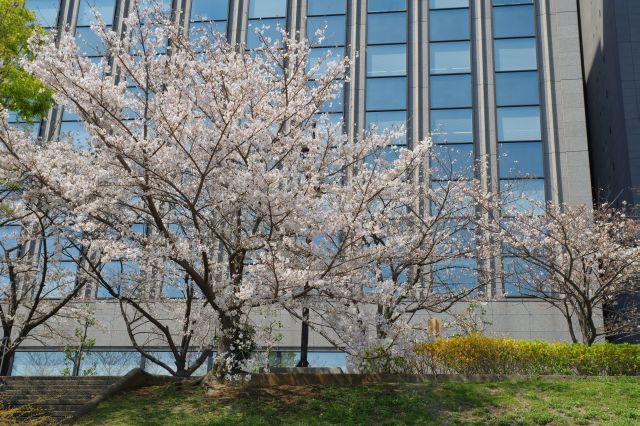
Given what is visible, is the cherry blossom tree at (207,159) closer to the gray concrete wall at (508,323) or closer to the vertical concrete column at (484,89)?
the gray concrete wall at (508,323)

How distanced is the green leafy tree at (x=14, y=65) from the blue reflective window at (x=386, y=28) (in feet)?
58.9

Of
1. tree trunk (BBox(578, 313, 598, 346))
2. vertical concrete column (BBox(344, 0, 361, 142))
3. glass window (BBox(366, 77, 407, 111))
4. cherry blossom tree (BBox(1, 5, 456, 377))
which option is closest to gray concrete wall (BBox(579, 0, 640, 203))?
glass window (BBox(366, 77, 407, 111))

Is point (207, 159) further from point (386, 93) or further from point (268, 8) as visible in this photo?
point (268, 8)

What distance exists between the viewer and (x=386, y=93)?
32.0 m

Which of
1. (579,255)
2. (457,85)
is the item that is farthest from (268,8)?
(579,255)

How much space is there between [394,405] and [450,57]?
69.8ft

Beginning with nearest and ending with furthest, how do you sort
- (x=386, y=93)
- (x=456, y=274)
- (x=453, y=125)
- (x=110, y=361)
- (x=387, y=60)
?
(x=456, y=274) < (x=110, y=361) < (x=453, y=125) < (x=386, y=93) < (x=387, y=60)

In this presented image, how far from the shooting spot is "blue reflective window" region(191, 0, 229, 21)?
34219mm

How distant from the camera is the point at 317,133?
15.6 m

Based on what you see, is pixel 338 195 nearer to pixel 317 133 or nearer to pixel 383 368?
pixel 317 133

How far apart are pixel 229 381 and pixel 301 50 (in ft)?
24.9

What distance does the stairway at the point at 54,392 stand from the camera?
15.3 metres

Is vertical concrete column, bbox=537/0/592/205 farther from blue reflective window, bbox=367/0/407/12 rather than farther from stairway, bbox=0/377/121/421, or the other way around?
stairway, bbox=0/377/121/421

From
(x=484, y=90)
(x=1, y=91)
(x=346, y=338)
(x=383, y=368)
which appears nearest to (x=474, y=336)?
(x=383, y=368)
